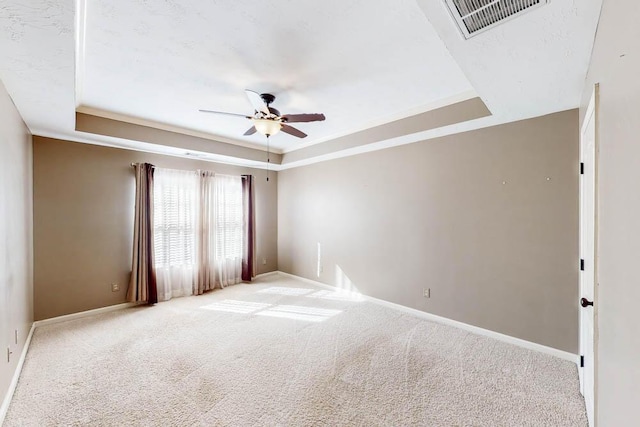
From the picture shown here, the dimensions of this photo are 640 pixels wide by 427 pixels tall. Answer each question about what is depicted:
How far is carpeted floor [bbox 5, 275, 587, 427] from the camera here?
73.0 inches

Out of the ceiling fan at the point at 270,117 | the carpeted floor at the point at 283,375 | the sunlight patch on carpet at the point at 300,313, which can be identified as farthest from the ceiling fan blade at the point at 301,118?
the sunlight patch on carpet at the point at 300,313

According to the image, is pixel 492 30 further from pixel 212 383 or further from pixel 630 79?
pixel 212 383

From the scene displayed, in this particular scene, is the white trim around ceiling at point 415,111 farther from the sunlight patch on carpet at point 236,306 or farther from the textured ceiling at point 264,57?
the sunlight patch on carpet at point 236,306

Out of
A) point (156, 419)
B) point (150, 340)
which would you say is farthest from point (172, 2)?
point (150, 340)

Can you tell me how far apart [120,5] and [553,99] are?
3.39m

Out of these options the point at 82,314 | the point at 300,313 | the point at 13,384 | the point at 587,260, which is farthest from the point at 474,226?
the point at 82,314

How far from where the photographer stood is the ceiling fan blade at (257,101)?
8.04 ft

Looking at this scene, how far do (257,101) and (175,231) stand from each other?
9.54 ft

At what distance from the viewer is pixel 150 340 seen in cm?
293

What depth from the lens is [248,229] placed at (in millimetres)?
5270

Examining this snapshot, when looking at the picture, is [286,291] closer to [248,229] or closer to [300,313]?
[300,313]

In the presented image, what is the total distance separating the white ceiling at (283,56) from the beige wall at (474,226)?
35 centimetres

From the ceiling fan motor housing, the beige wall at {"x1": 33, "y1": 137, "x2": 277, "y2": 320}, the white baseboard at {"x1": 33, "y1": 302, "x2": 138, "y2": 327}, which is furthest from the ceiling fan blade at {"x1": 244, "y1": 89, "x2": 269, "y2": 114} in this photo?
the white baseboard at {"x1": 33, "y1": 302, "x2": 138, "y2": 327}

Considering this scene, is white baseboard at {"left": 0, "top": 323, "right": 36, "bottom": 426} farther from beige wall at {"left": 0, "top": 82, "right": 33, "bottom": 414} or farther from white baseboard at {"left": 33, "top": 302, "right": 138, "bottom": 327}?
white baseboard at {"left": 33, "top": 302, "right": 138, "bottom": 327}
